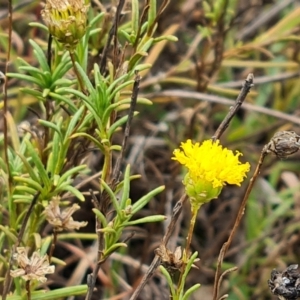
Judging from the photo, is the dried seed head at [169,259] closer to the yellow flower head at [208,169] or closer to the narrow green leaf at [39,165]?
the yellow flower head at [208,169]

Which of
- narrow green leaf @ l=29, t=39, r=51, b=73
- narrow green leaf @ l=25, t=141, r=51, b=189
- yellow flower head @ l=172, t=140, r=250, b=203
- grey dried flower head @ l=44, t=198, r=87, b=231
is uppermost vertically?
narrow green leaf @ l=29, t=39, r=51, b=73

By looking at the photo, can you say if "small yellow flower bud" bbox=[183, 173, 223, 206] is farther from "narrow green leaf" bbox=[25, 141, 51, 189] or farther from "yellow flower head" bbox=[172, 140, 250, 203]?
"narrow green leaf" bbox=[25, 141, 51, 189]

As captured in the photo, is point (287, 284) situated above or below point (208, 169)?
below

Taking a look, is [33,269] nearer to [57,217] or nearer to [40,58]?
[57,217]

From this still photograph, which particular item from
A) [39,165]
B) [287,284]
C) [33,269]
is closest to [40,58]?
[39,165]

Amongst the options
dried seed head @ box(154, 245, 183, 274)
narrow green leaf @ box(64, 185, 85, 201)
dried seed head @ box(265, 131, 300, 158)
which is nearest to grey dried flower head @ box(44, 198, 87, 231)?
narrow green leaf @ box(64, 185, 85, 201)

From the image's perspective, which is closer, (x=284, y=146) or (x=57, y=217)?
(x=284, y=146)

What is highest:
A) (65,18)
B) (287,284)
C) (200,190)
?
(65,18)
